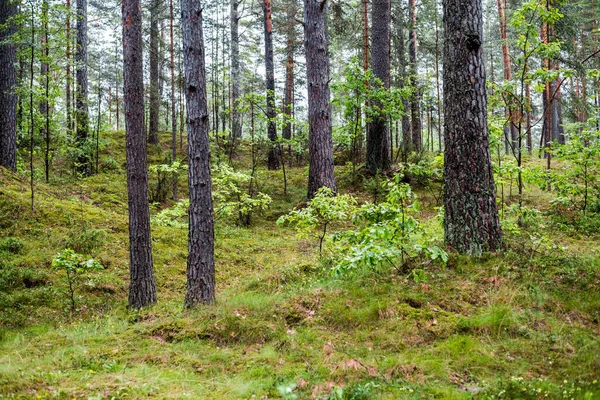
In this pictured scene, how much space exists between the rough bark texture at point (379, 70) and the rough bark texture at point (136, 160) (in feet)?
25.5

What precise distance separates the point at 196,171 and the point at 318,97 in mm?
5811

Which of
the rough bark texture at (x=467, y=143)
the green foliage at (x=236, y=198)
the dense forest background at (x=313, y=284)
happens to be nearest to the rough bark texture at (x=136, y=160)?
the dense forest background at (x=313, y=284)

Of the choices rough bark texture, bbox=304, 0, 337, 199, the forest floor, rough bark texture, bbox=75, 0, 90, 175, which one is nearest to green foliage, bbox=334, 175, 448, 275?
the forest floor

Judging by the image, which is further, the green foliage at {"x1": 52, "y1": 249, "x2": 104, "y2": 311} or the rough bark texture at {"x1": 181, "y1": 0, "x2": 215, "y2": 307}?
the green foliage at {"x1": 52, "y1": 249, "x2": 104, "y2": 311}

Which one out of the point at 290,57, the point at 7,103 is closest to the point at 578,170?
the point at 7,103

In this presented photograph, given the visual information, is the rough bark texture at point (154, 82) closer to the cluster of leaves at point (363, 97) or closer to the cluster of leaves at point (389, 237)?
the cluster of leaves at point (363, 97)

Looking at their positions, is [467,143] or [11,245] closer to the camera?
[467,143]

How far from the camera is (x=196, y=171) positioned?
227 inches

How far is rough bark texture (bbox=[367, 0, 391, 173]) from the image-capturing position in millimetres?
12320

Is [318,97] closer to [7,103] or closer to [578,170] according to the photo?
[578,170]

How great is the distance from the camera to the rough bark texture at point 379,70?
1232 centimetres

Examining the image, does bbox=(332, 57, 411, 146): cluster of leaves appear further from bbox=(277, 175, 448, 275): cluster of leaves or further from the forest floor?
bbox=(277, 175, 448, 275): cluster of leaves

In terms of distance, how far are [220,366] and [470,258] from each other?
3.44 m

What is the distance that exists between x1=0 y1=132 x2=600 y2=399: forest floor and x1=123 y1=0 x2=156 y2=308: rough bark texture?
501mm
